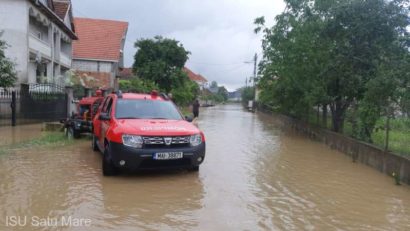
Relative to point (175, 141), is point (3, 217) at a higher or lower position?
lower

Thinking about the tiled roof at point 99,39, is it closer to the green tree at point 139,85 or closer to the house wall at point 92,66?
the house wall at point 92,66

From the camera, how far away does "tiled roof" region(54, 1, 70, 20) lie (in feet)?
97.4

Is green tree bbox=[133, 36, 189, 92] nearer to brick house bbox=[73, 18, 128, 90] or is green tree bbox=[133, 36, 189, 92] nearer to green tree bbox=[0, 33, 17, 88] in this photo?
brick house bbox=[73, 18, 128, 90]

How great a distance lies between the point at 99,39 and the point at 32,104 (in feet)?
66.2

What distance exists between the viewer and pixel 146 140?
7.77m

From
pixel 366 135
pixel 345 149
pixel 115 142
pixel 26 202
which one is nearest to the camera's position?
pixel 26 202

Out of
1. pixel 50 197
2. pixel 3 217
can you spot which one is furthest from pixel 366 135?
pixel 3 217

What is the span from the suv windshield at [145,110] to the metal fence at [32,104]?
10615 mm

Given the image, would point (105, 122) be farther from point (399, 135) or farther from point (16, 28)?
point (16, 28)

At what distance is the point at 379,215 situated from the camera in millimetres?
6410

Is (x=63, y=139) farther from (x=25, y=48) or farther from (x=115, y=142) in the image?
(x=25, y=48)

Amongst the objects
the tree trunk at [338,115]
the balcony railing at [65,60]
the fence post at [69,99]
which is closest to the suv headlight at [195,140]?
the tree trunk at [338,115]

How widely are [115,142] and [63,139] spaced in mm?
7031

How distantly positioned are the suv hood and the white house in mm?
12767
